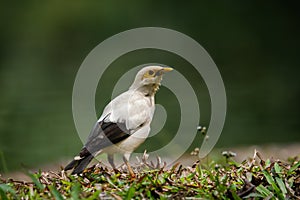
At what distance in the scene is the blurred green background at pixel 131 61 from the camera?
518 inches

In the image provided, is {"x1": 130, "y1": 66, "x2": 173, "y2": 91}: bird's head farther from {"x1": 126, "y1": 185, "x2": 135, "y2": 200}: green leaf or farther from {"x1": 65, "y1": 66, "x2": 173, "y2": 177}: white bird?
{"x1": 126, "y1": 185, "x2": 135, "y2": 200}: green leaf

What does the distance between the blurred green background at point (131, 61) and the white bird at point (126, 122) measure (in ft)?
15.3

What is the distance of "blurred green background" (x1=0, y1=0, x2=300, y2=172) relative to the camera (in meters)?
13.1

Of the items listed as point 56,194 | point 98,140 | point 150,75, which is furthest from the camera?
point 150,75

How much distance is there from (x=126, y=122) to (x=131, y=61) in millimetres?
15831

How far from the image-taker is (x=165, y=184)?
4605mm

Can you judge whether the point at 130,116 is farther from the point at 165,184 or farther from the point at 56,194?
the point at 56,194

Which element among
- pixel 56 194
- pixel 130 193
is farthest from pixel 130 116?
pixel 56 194

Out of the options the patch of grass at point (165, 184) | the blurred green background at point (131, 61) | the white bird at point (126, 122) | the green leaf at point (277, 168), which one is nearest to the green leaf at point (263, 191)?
the patch of grass at point (165, 184)

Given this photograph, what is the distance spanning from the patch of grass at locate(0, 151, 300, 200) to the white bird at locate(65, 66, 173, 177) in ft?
0.79

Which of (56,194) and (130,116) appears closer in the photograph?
(56,194)

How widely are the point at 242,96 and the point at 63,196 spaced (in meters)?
12.4

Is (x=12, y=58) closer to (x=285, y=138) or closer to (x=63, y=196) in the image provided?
(x=285, y=138)

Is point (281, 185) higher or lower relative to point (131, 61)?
lower
